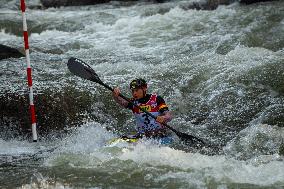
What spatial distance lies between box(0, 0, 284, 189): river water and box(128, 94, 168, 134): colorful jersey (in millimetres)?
398

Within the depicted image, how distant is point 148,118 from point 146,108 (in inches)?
5.1

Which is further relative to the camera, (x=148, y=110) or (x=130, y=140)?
(x=148, y=110)

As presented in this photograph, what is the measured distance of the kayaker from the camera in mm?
6285

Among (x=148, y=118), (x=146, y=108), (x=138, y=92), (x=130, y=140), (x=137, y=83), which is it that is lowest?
(x=130, y=140)

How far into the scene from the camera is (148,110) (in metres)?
6.40

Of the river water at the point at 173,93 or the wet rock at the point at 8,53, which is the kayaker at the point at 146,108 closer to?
the river water at the point at 173,93

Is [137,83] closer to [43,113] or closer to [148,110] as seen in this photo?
[148,110]

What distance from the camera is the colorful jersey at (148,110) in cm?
637

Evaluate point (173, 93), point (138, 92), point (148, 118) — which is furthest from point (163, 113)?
point (173, 93)

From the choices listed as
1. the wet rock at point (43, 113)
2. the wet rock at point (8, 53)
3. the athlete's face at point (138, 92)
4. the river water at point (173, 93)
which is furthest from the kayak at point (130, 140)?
the wet rock at point (8, 53)

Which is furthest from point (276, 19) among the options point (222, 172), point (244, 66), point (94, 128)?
point (222, 172)

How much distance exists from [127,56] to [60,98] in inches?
108

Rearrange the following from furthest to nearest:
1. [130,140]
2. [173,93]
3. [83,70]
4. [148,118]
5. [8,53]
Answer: [8,53] < [173,93] < [83,70] < [148,118] < [130,140]

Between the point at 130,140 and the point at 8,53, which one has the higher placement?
the point at 8,53
